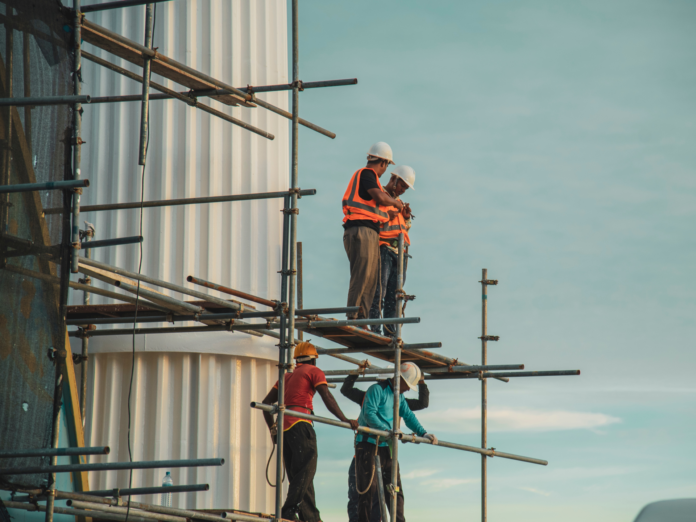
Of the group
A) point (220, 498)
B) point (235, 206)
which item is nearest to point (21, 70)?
point (235, 206)

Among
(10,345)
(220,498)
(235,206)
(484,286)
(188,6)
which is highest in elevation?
(188,6)

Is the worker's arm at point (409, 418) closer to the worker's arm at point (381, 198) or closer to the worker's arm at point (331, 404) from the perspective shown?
the worker's arm at point (331, 404)

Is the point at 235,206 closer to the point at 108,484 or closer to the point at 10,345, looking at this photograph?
the point at 108,484

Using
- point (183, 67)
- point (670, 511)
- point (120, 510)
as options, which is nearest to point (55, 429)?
point (120, 510)

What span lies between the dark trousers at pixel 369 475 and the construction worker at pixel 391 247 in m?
1.58

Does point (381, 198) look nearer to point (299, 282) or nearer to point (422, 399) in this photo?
point (299, 282)

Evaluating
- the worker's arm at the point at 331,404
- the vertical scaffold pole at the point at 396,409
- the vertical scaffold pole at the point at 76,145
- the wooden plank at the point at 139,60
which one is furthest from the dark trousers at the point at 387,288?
the vertical scaffold pole at the point at 76,145

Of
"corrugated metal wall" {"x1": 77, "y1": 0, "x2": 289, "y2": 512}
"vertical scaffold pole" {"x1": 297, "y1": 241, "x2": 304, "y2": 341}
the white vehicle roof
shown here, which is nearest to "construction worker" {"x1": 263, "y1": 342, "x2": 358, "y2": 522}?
"vertical scaffold pole" {"x1": 297, "y1": 241, "x2": 304, "y2": 341}

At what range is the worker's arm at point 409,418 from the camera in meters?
11.5

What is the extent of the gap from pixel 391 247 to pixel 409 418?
2.30m

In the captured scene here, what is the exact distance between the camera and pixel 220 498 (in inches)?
506

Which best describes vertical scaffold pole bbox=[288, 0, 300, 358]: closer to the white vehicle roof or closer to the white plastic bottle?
Answer: the white plastic bottle

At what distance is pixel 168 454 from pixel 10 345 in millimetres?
5650

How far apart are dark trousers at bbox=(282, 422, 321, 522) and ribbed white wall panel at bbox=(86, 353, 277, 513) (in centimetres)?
269
